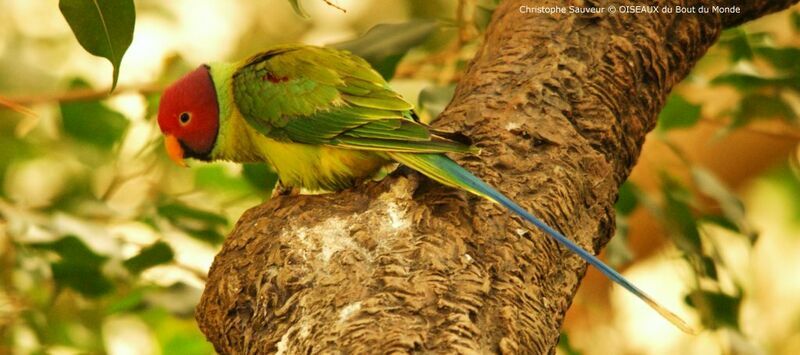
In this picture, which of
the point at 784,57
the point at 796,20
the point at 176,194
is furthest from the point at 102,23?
the point at 796,20

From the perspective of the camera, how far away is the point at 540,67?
1.93m

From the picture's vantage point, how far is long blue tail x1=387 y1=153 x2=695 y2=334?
1.65 meters

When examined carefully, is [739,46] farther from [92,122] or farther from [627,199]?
[92,122]

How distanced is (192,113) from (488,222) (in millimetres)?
1063

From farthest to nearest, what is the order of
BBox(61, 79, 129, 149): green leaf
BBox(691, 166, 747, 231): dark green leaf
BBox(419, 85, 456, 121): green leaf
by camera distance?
BBox(61, 79, 129, 149): green leaf
BBox(691, 166, 747, 231): dark green leaf
BBox(419, 85, 456, 121): green leaf

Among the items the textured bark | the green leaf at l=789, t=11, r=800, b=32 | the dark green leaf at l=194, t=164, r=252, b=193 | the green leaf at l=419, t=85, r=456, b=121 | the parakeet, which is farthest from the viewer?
the dark green leaf at l=194, t=164, r=252, b=193

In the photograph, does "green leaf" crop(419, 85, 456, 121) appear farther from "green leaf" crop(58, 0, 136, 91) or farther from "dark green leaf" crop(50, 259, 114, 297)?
"dark green leaf" crop(50, 259, 114, 297)

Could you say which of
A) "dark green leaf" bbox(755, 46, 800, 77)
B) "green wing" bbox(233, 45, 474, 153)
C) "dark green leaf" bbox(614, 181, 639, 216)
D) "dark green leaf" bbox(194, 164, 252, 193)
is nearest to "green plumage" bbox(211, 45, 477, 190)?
"green wing" bbox(233, 45, 474, 153)

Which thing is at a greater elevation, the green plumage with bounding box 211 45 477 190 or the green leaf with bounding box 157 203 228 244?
the green plumage with bounding box 211 45 477 190

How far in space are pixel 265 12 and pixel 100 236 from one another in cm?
319

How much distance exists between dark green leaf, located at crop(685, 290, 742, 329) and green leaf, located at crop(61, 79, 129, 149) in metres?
1.70

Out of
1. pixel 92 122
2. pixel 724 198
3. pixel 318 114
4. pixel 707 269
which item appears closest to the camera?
pixel 318 114

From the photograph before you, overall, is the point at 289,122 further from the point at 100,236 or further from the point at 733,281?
the point at 733,281

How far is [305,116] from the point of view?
2170mm
